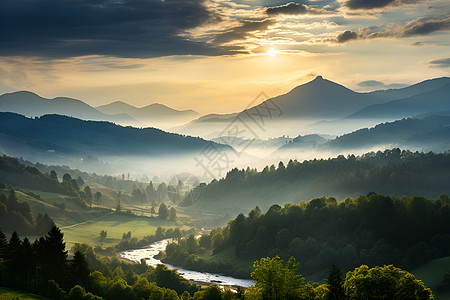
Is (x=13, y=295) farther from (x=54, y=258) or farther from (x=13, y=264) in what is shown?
(x=54, y=258)

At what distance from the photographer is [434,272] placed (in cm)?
16188

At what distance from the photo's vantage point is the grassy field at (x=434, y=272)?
149m

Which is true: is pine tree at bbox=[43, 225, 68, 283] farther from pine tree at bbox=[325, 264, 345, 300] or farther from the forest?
pine tree at bbox=[325, 264, 345, 300]

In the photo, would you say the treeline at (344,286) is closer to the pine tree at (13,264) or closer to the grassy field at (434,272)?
the pine tree at (13,264)

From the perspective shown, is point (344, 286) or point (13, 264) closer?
point (344, 286)

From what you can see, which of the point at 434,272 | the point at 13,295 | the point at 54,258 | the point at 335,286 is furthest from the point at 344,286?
the point at 434,272

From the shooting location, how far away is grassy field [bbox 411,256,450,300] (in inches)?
5877

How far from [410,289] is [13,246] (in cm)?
9181

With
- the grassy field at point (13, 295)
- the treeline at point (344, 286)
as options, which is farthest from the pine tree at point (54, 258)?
the treeline at point (344, 286)

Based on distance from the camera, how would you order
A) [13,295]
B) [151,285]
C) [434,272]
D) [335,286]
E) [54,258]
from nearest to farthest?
[335,286]
[13,295]
[54,258]
[151,285]
[434,272]

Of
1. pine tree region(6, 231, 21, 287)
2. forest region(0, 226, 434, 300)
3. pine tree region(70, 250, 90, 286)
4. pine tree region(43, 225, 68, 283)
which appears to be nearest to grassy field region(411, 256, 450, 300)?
forest region(0, 226, 434, 300)

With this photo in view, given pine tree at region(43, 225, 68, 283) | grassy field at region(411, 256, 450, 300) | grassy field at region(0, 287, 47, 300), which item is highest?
pine tree at region(43, 225, 68, 283)

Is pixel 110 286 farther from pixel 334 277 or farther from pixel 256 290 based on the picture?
pixel 334 277

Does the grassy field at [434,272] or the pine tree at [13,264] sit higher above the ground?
the pine tree at [13,264]
